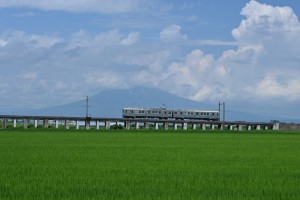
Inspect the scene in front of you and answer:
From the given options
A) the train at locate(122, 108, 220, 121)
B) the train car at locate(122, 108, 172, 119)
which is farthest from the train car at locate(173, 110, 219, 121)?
the train car at locate(122, 108, 172, 119)

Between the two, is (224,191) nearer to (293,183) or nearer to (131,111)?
(293,183)

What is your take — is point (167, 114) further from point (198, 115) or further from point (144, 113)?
point (198, 115)

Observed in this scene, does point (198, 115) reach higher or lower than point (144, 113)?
lower

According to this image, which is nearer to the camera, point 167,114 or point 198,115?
point 167,114

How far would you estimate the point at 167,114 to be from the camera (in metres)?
137

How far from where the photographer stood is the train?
5300 inches

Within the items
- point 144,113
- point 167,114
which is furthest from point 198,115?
point 144,113

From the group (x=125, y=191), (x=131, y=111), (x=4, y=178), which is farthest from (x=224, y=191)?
(x=131, y=111)

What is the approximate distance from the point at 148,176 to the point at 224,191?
283 cm

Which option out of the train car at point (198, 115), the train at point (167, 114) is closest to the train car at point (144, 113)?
the train at point (167, 114)

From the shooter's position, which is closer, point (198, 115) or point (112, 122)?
point (112, 122)

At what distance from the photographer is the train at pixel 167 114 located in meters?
135

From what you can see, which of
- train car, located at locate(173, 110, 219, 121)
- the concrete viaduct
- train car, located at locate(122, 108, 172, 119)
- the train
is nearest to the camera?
the concrete viaduct

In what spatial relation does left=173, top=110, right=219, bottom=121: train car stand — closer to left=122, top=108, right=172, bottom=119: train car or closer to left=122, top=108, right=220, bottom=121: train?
left=122, top=108, right=220, bottom=121: train
